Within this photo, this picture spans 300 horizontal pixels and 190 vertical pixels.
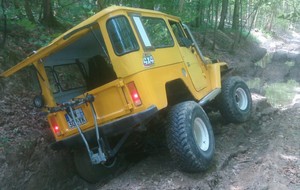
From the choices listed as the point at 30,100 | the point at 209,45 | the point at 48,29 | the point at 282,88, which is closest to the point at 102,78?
the point at 30,100

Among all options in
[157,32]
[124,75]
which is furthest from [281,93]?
[124,75]

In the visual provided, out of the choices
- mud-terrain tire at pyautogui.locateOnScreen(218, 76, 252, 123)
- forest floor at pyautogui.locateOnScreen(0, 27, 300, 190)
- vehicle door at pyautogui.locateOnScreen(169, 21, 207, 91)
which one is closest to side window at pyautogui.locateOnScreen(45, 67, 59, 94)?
forest floor at pyautogui.locateOnScreen(0, 27, 300, 190)

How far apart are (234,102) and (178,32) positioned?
1.93 meters

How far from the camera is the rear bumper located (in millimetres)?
4367

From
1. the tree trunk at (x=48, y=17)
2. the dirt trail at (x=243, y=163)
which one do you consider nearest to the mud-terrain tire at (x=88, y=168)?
the dirt trail at (x=243, y=163)

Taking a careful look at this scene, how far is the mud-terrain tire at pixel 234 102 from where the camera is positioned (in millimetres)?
6930

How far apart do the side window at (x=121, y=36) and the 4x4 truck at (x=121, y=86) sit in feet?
0.04

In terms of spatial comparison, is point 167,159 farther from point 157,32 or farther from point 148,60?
point 157,32

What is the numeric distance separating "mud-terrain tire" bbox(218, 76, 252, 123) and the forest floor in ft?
0.65

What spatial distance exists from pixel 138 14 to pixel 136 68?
0.93m

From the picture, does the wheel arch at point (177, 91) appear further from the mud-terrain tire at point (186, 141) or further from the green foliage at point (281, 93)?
the green foliage at point (281, 93)

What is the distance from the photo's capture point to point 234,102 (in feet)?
23.1

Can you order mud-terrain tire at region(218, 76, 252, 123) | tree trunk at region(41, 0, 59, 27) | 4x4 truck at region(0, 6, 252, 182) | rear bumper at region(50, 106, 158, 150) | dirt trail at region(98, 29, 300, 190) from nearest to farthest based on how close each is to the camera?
rear bumper at region(50, 106, 158, 150) < 4x4 truck at region(0, 6, 252, 182) < dirt trail at region(98, 29, 300, 190) < mud-terrain tire at region(218, 76, 252, 123) < tree trunk at region(41, 0, 59, 27)

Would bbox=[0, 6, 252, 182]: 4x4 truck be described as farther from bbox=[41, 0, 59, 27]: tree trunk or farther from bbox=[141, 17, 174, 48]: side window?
bbox=[41, 0, 59, 27]: tree trunk
